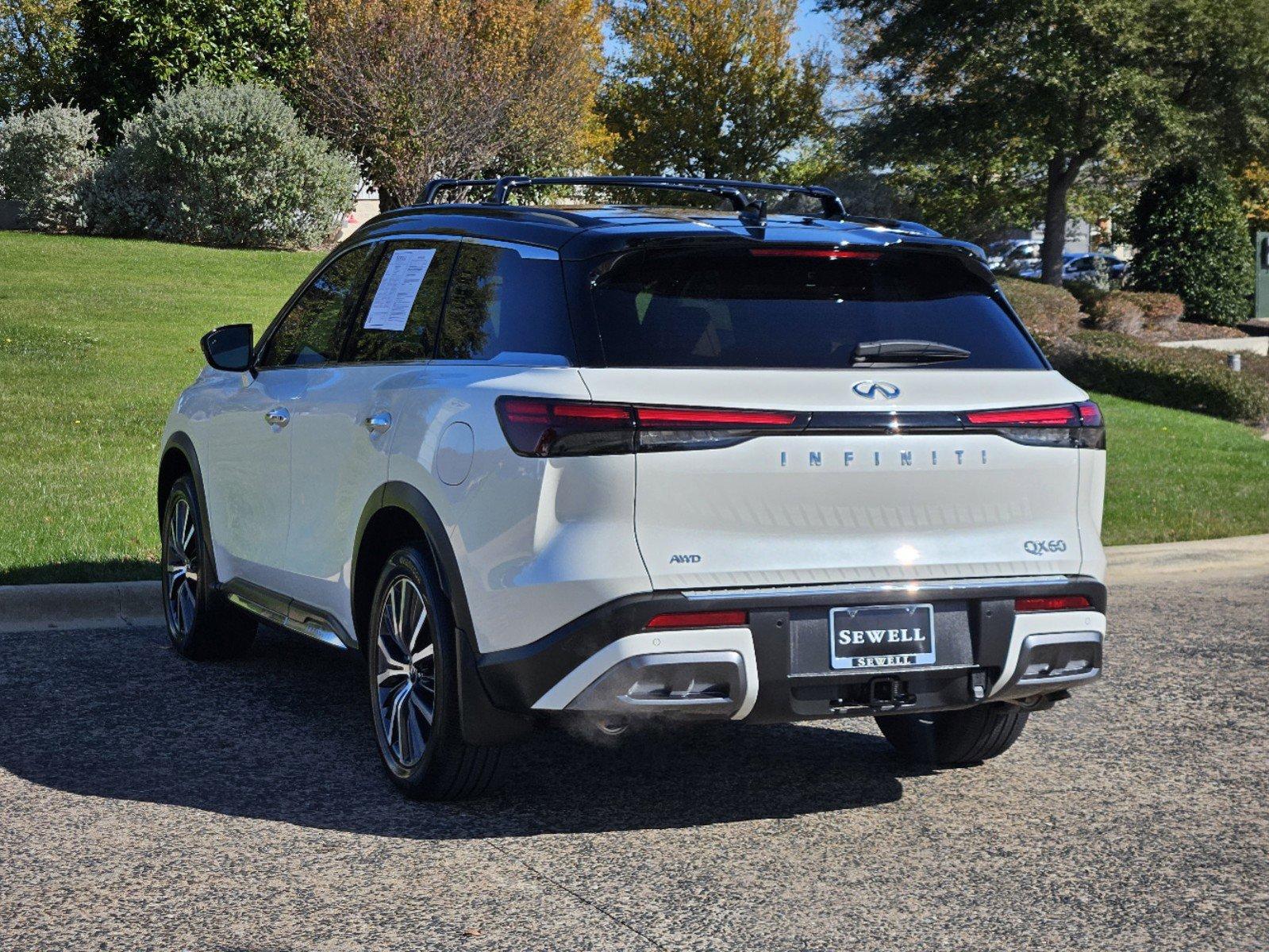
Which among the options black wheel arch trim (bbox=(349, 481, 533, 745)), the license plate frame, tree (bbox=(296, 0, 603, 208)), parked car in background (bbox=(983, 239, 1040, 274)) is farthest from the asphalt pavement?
parked car in background (bbox=(983, 239, 1040, 274))

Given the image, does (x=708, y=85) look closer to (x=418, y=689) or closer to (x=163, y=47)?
(x=163, y=47)

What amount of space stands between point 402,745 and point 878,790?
5.16 feet

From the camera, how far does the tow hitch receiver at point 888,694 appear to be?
4641mm

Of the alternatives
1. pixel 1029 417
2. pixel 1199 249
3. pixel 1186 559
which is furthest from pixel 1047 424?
pixel 1199 249

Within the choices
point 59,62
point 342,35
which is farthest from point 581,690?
point 59,62

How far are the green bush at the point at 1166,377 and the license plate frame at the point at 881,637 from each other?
15.2 m

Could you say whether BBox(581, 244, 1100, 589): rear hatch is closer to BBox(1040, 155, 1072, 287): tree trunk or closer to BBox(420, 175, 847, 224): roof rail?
BBox(420, 175, 847, 224): roof rail

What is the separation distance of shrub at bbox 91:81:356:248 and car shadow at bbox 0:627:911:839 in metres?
20.4

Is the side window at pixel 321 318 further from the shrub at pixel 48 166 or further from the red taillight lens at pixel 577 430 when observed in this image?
the shrub at pixel 48 166

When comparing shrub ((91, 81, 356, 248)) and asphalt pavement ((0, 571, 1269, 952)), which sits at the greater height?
shrub ((91, 81, 356, 248))

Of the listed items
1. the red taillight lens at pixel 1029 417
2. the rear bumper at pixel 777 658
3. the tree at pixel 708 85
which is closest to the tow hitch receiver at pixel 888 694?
the rear bumper at pixel 777 658

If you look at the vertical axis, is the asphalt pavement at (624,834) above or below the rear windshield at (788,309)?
below

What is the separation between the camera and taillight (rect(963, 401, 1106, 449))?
4766mm

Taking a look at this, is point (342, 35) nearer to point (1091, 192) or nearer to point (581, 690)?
point (1091, 192)
